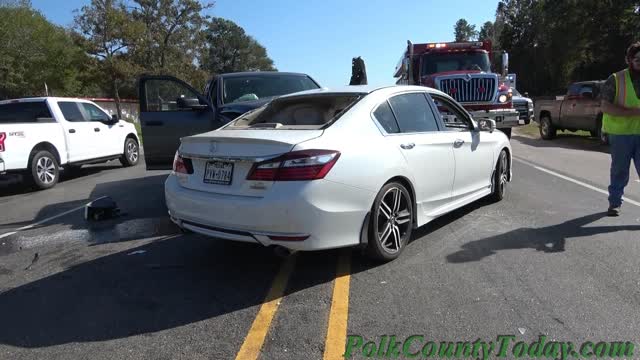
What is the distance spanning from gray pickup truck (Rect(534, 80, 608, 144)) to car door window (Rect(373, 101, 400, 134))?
454 inches

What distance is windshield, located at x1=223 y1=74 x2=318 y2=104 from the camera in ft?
28.4

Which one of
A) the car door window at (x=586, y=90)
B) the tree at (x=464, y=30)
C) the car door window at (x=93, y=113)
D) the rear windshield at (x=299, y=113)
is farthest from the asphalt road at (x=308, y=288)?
the tree at (x=464, y=30)

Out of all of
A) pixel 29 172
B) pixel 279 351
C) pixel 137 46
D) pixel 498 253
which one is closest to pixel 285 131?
pixel 279 351

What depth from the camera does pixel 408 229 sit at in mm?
5195

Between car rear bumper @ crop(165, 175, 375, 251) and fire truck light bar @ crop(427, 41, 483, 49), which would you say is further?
fire truck light bar @ crop(427, 41, 483, 49)

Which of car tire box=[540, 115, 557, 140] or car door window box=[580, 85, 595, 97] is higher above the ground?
car door window box=[580, 85, 595, 97]

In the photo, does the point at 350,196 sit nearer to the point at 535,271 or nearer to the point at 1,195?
the point at 535,271

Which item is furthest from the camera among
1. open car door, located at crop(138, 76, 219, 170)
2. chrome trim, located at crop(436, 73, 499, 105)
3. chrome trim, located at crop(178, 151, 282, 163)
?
chrome trim, located at crop(436, 73, 499, 105)

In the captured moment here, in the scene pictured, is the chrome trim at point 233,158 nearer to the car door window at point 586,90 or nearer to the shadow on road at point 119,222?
the shadow on road at point 119,222

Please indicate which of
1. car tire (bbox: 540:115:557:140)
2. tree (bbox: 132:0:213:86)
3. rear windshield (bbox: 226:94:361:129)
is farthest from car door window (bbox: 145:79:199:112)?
tree (bbox: 132:0:213:86)

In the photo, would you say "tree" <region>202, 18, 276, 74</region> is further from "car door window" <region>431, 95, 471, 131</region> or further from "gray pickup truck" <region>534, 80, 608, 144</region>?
"car door window" <region>431, 95, 471, 131</region>

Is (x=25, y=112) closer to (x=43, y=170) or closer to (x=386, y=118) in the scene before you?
(x=43, y=170)

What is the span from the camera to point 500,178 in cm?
736

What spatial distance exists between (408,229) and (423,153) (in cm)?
76
